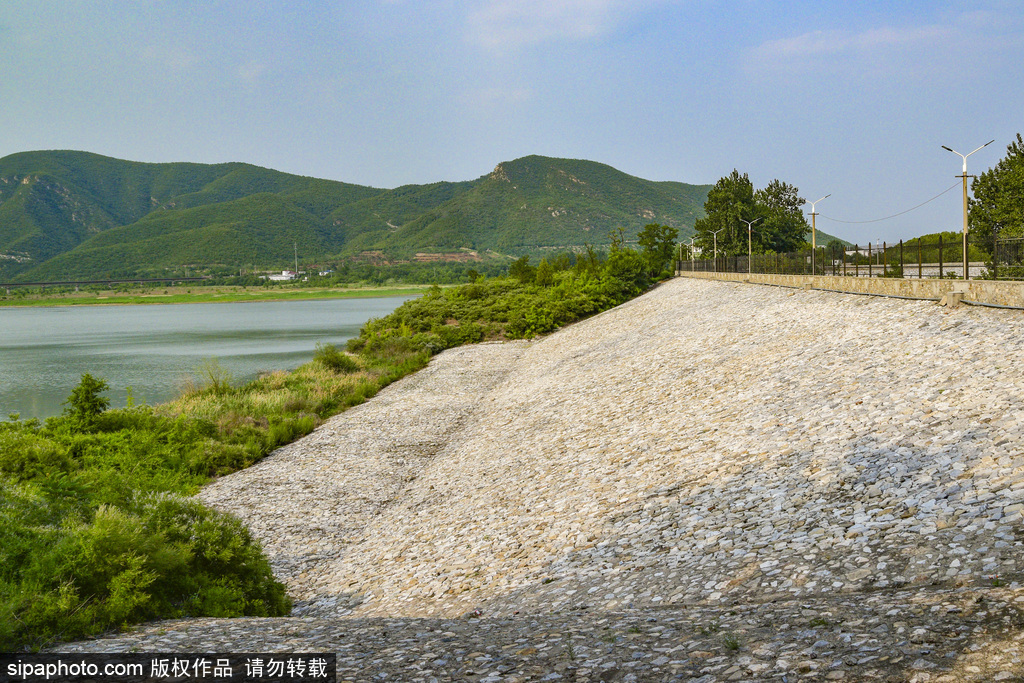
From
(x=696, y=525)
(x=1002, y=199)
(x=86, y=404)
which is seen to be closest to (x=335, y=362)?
(x=86, y=404)

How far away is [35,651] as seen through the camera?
6215 mm

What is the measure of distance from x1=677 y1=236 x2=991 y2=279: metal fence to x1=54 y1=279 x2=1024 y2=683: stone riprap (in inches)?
208

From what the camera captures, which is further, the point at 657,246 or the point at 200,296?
the point at 200,296

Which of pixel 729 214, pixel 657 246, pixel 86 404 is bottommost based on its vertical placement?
pixel 86 404

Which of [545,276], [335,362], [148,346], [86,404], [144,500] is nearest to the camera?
[144,500]

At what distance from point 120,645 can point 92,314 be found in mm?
136351

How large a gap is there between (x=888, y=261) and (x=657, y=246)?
189 feet

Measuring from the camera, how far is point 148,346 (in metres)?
63.8

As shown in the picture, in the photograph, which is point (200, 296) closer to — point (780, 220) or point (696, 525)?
point (780, 220)

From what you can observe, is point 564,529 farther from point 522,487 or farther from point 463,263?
point 463,263

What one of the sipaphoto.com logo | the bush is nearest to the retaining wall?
the sipaphoto.com logo

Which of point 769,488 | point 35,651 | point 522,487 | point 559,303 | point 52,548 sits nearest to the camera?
point 35,651

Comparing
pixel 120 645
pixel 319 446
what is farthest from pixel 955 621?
pixel 319 446

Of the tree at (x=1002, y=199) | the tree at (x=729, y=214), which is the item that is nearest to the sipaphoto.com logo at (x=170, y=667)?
the tree at (x=1002, y=199)
